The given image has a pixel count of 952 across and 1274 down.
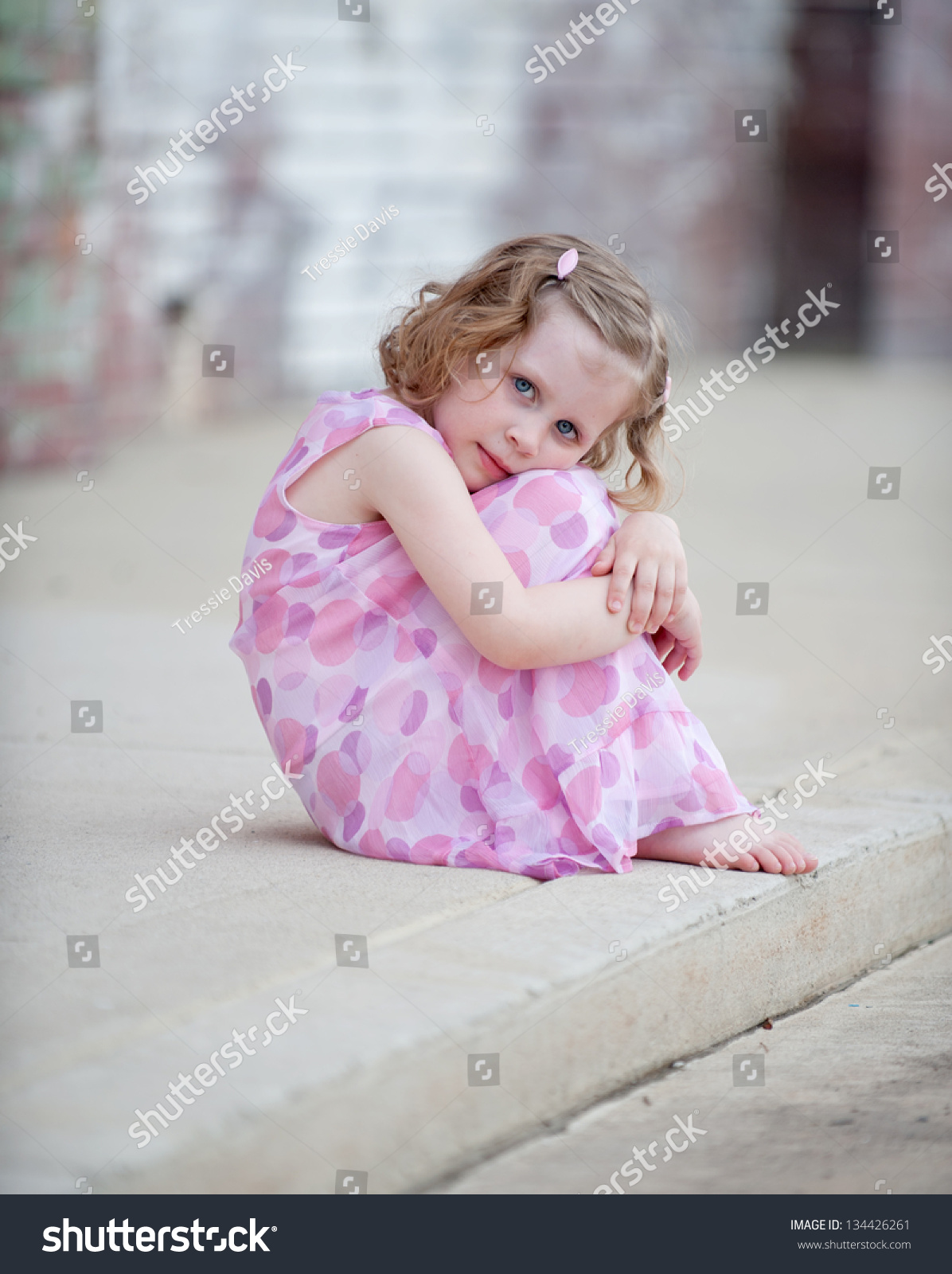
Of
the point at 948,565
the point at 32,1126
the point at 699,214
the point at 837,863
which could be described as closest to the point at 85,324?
the point at 948,565

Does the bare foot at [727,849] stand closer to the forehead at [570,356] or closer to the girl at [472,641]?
the girl at [472,641]

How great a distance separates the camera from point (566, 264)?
6.42ft

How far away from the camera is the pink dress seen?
6.15ft

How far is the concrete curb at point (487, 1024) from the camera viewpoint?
1.25 meters

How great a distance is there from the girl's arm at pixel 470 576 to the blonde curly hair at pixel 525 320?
6.2 inches

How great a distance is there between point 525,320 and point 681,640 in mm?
477

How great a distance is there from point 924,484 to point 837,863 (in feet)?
17.3

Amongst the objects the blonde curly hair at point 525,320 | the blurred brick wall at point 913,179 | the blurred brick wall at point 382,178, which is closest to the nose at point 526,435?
the blonde curly hair at point 525,320

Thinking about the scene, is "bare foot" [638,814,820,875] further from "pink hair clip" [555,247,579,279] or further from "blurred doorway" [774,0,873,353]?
"blurred doorway" [774,0,873,353]

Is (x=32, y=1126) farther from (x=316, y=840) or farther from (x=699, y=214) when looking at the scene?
(x=699, y=214)

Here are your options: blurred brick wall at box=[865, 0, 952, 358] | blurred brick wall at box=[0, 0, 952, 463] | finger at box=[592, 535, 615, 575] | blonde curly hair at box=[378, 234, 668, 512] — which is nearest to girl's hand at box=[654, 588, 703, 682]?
finger at box=[592, 535, 615, 575]

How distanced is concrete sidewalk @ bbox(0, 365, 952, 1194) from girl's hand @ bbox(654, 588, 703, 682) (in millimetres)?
292

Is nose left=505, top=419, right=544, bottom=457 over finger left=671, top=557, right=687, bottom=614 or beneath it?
over

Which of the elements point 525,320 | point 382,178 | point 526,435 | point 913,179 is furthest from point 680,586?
point 913,179
